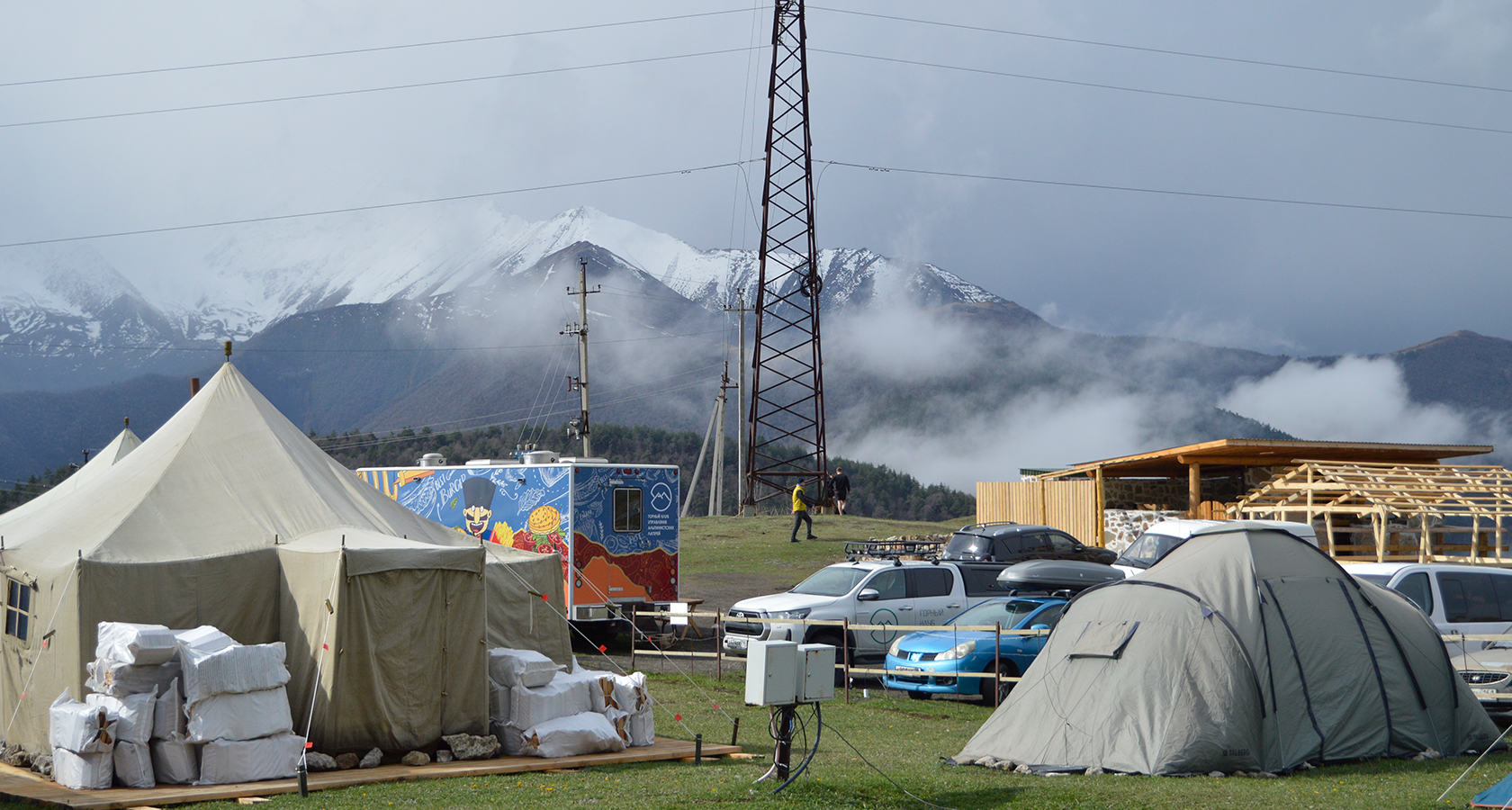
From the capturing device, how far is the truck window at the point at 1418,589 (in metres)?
14.8

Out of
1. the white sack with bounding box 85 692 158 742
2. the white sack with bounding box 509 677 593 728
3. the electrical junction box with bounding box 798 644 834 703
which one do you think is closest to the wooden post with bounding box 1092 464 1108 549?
the white sack with bounding box 509 677 593 728

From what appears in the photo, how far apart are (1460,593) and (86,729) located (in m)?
14.7

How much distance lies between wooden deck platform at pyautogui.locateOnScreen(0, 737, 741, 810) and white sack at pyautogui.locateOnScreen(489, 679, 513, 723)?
53cm

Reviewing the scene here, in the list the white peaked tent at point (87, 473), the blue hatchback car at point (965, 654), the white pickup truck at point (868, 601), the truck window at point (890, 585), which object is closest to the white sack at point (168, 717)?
the white peaked tent at point (87, 473)

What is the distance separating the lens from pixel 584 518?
759 inches

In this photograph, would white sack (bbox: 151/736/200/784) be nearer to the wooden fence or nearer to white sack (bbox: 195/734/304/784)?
white sack (bbox: 195/734/304/784)

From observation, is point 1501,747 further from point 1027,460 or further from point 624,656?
point 1027,460

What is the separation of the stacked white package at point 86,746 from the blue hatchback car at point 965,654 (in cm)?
899

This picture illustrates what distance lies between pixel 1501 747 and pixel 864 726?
6085 mm

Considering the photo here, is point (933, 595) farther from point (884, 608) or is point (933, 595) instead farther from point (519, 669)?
point (519, 669)

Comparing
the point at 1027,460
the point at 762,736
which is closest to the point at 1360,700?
the point at 762,736

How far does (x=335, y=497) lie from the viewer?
12578 mm

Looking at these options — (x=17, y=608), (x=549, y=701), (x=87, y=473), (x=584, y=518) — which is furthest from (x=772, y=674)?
(x=87, y=473)

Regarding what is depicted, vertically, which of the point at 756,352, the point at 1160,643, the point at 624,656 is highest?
the point at 756,352
